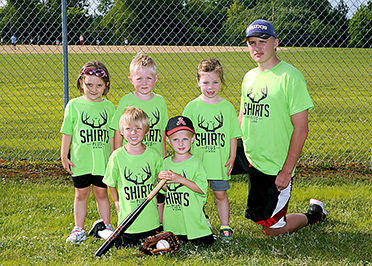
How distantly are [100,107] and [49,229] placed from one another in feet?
4.15

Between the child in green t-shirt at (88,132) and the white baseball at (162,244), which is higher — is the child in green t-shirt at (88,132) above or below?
above

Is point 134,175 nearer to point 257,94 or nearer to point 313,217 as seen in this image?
point 257,94

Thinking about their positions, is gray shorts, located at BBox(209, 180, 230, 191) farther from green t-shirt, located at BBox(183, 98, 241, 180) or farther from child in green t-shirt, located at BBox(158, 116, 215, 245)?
child in green t-shirt, located at BBox(158, 116, 215, 245)

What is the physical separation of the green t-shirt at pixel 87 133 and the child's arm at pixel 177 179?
0.64m

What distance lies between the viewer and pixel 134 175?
11.5 ft

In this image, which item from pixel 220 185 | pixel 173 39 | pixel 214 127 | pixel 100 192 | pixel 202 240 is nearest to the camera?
pixel 202 240

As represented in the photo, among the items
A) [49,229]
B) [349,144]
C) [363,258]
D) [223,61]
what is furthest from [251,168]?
[223,61]

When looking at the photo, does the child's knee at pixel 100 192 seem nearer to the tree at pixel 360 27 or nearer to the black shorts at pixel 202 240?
the black shorts at pixel 202 240

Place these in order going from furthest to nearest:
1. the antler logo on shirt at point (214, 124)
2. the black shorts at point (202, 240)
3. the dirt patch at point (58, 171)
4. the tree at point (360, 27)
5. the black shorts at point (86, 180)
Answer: the tree at point (360, 27), the dirt patch at point (58, 171), the black shorts at point (86, 180), the antler logo on shirt at point (214, 124), the black shorts at point (202, 240)

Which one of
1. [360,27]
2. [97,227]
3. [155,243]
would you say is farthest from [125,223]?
[360,27]

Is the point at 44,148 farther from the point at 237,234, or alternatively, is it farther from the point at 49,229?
the point at 237,234

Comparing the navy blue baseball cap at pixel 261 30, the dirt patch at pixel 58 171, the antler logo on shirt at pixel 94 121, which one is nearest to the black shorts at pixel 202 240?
the antler logo on shirt at pixel 94 121

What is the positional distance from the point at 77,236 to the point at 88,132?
0.91 meters

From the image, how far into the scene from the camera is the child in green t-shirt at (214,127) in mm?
3631
